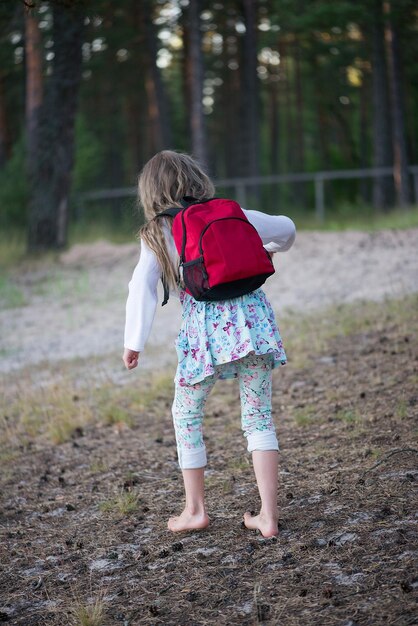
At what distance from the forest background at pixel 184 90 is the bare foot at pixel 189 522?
3074mm

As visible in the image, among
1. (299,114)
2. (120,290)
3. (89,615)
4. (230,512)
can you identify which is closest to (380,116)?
(120,290)

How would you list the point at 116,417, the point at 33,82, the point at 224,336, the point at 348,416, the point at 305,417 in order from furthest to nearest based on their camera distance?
the point at 33,82 → the point at 116,417 → the point at 305,417 → the point at 348,416 → the point at 224,336

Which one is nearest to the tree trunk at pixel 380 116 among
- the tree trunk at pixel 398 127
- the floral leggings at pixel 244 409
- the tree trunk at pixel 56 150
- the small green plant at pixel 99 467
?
the tree trunk at pixel 398 127

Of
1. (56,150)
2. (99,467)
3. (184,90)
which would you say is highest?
(184,90)

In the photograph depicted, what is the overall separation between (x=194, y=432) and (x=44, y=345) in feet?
21.0

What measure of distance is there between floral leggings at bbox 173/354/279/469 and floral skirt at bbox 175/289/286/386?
0.24 feet

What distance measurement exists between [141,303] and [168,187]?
1.77 ft

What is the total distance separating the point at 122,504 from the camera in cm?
442

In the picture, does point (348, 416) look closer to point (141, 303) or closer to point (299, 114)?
point (141, 303)

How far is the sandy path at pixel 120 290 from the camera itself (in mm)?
9539

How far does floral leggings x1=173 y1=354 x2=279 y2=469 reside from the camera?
3690mm

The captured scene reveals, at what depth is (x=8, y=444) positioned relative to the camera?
613 centimetres

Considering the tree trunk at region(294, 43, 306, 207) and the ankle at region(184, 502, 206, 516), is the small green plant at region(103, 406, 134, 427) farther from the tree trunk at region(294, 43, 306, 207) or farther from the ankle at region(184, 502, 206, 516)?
the tree trunk at region(294, 43, 306, 207)

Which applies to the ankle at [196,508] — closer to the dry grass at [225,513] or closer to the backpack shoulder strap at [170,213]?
the dry grass at [225,513]
